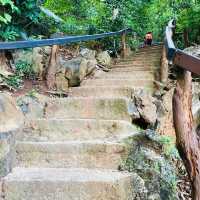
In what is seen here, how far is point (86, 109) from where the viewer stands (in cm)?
459

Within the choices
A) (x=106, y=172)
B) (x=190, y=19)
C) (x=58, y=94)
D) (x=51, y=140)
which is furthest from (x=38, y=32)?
(x=106, y=172)

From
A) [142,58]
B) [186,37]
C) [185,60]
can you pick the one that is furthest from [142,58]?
[185,60]

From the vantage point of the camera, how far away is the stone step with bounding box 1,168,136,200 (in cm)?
284

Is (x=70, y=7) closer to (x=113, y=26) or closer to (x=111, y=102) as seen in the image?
(x=113, y=26)

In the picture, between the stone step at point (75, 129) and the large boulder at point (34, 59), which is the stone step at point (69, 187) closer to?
the stone step at point (75, 129)

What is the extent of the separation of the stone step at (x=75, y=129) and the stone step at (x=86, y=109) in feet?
1.33

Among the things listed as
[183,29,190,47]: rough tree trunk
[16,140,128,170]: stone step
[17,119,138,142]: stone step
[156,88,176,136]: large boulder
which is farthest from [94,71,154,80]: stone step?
[16,140,128,170]: stone step

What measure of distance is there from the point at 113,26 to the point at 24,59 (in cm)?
457

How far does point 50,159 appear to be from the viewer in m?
3.41

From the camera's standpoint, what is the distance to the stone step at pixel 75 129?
3.86m

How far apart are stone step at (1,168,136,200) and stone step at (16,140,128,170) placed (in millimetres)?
365

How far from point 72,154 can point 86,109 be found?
124 cm

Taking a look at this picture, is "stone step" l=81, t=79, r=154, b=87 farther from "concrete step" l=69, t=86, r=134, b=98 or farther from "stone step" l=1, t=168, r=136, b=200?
"stone step" l=1, t=168, r=136, b=200

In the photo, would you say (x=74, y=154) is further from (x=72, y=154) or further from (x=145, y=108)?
(x=145, y=108)
